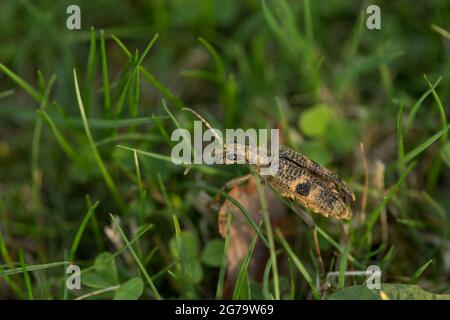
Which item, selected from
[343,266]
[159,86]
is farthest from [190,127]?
[343,266]

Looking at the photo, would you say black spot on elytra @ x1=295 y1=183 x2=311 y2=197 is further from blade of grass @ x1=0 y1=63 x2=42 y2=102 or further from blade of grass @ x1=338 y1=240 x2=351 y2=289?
blade of grass @ x1=0 y1=63 x2=42 y2=102

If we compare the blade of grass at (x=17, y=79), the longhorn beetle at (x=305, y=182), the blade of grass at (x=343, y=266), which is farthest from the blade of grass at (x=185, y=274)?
the blade of grass at (x=17, y=79)

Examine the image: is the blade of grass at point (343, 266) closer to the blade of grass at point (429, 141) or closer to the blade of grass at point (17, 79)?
the blade of grass at point (429, 141)

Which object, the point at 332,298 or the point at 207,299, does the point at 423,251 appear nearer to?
the point at 332,298

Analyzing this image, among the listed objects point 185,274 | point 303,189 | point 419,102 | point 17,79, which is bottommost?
point 185,274

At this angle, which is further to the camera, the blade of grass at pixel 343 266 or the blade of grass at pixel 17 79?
the blade of grass at pixel 17 79

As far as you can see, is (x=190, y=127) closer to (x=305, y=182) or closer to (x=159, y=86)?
(x=159, y=86)
